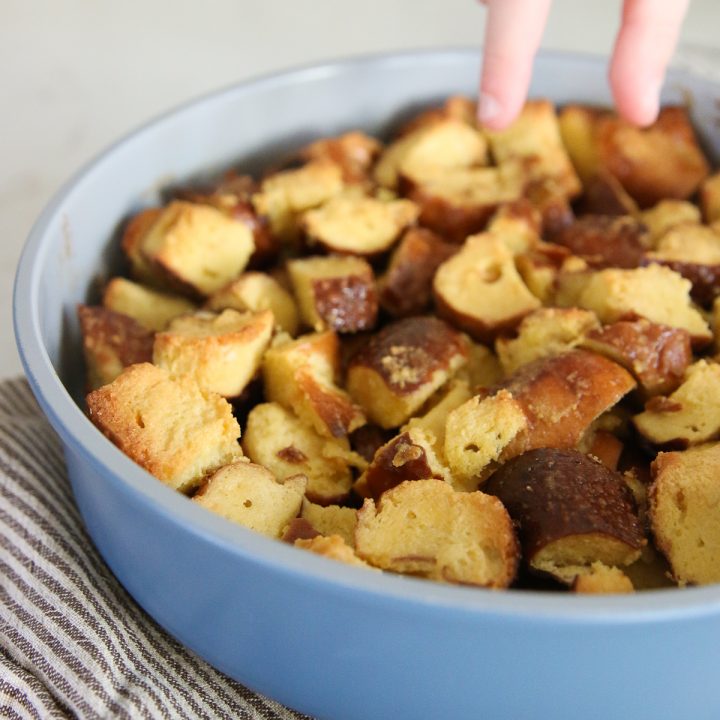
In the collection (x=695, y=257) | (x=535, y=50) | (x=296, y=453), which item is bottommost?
(x=296, y=453)

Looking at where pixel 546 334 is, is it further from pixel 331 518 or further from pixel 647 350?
pixel 331 518

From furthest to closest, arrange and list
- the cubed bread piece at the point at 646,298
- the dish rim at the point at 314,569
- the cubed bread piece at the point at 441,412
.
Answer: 1. the cubed bread piece at the point at 646,298
2. the cubed bread piece at the point at 441,412
3. the dish rim at the point at 314,569

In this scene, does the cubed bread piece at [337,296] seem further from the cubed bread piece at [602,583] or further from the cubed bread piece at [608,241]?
the cubed bread piece at [602,583]

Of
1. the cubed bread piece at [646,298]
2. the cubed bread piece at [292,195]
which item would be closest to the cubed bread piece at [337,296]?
the cubed bread piece at [292,195]

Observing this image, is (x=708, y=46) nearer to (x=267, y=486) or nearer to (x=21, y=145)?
(x=21, y=145)

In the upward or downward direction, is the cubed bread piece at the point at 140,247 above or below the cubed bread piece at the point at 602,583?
below

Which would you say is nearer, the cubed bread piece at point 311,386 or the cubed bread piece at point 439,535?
the cubed bread piece at point 439,535

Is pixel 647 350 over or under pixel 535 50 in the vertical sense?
under

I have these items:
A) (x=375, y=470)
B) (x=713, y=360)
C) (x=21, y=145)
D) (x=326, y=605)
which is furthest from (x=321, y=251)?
(x=21, y=145)

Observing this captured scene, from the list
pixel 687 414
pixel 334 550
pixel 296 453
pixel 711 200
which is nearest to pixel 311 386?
pixel 296 453
